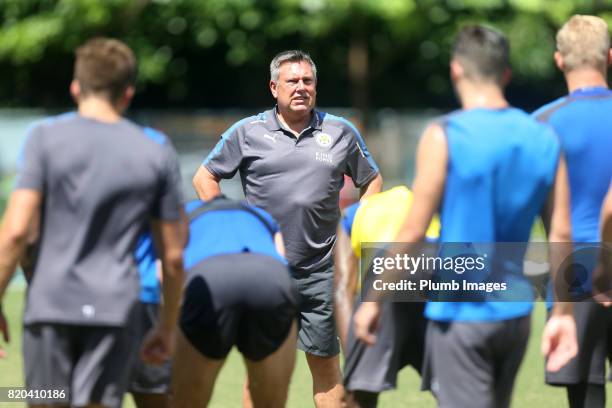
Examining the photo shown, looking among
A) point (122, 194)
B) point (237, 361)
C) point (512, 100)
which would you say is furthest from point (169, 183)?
point (512, 100)

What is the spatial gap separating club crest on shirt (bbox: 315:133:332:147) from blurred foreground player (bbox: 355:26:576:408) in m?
2.86

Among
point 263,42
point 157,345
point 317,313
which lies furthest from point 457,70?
point 263,42

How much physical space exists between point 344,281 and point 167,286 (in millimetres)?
965

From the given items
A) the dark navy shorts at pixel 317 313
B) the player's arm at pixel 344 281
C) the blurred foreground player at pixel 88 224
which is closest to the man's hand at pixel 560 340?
the player's arm at pixel 344 281

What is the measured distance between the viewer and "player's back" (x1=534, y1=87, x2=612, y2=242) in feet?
19.6

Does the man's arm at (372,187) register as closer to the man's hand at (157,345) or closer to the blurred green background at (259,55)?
the man's hand at (157,345)

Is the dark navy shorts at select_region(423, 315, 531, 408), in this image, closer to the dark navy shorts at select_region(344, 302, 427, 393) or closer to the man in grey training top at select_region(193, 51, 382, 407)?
the dark navy shorts at select_region(344, 302, 427, 393)

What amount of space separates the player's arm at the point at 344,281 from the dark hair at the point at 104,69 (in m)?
1.41

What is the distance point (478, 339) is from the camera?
195 inches

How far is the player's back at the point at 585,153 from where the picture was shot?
5.99 metres

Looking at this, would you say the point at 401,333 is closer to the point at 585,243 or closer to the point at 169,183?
the point at 585,243

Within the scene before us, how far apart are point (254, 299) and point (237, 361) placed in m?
5.75

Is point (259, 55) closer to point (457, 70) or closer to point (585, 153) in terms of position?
point (585, 153)

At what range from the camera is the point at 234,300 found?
557cm
